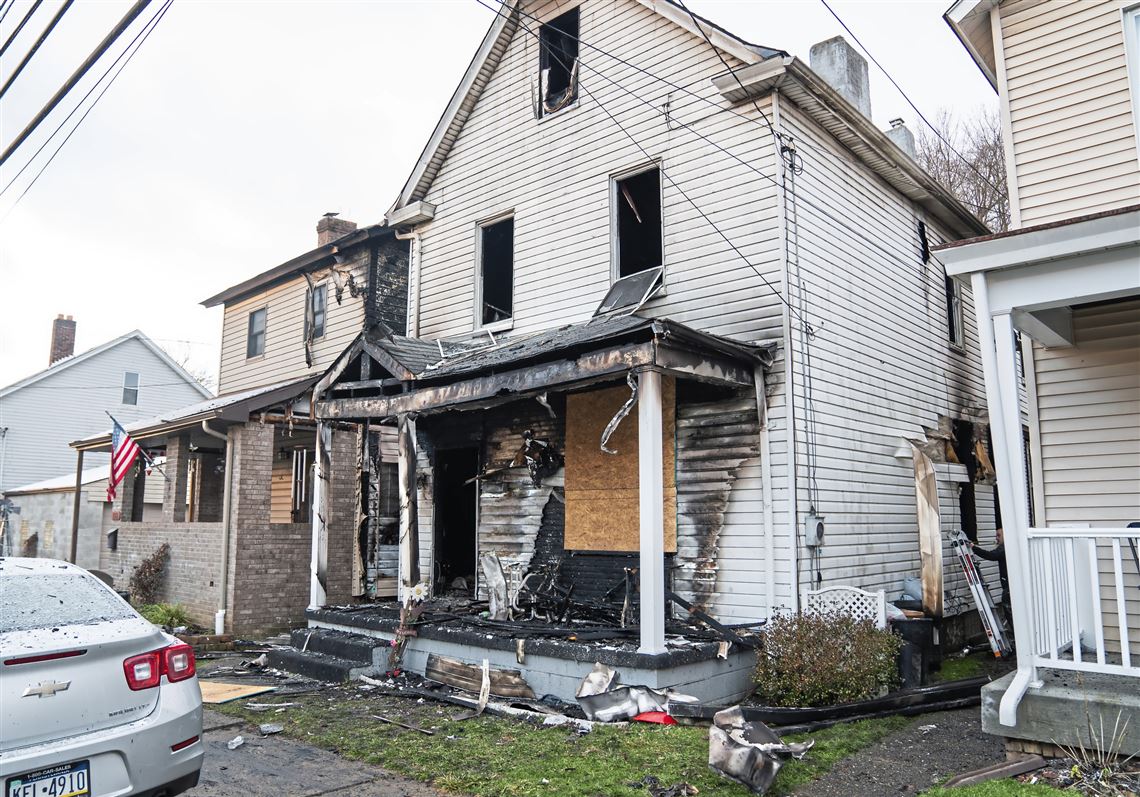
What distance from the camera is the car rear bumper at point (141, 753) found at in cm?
400

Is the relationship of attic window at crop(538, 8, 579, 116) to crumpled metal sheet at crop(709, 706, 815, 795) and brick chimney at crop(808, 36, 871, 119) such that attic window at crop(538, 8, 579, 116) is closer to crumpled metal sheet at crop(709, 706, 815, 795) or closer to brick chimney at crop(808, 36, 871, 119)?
brick chimney at crop(808, 36, 871, 119)

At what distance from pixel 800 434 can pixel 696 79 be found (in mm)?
4810

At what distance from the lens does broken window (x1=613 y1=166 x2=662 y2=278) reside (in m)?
11.5

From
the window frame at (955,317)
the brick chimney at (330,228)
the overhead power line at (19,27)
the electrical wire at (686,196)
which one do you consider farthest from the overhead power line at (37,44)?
the window frame at (955,317)

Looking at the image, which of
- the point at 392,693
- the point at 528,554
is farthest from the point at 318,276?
the point at 392,693

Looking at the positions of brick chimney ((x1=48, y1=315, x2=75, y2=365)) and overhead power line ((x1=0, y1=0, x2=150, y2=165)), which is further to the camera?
brick chimney ((x1=48, y1=315, x2=75, y2=365))

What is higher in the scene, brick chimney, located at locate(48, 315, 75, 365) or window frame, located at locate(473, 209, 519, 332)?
brick chimney, located at locate(48, 315, 75, 365)

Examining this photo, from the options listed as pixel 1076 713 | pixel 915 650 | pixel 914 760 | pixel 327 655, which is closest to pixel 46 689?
pixel 914 760

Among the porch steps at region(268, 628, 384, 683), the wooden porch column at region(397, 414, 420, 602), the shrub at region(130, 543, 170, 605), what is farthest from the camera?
the shrub at region(130, 543, 170, 605)

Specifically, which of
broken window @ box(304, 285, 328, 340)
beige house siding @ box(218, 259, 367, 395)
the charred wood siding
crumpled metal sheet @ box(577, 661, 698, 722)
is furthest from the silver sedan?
broken window @ box(304, 285, 328, 340)

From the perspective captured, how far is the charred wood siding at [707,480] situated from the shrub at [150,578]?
10965 millimetres

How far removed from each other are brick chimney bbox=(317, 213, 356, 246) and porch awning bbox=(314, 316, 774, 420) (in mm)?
8044

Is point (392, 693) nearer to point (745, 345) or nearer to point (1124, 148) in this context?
point (745, 345)

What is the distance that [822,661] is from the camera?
7977mm
